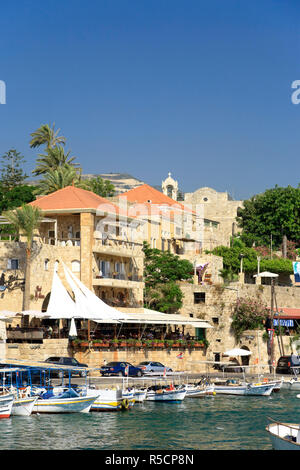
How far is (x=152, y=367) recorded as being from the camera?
55.8 m

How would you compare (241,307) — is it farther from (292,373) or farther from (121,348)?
(121,348)

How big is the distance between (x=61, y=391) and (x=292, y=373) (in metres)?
27.0

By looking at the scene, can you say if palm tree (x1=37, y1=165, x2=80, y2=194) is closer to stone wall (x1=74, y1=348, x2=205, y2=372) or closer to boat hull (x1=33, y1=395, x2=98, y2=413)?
stone wall (x1=74, y1=348, x2=205, y2=372)

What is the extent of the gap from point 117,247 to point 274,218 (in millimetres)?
44562

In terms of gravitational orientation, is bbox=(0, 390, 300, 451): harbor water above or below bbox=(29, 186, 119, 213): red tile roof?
below

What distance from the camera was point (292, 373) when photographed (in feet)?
211

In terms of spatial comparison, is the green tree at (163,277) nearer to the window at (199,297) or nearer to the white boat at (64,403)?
the window at (199,297)

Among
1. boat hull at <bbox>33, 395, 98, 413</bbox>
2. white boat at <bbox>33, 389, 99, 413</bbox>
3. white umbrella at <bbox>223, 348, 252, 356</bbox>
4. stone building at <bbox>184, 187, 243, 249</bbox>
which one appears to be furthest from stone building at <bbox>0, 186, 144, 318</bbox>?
stone building at <bbox>184, 187, 243, 249</bbox>

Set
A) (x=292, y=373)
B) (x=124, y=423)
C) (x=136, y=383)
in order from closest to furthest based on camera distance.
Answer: (x=124, y=423)
(x=136, y=383)
(x=292, y=373)

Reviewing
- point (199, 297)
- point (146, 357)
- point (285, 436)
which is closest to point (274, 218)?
point (199, 297)

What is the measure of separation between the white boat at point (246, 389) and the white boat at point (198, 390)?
1.14 m

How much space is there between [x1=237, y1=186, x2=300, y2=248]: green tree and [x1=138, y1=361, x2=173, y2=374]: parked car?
48.7 metres

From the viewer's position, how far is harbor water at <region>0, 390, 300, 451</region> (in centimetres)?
3425
